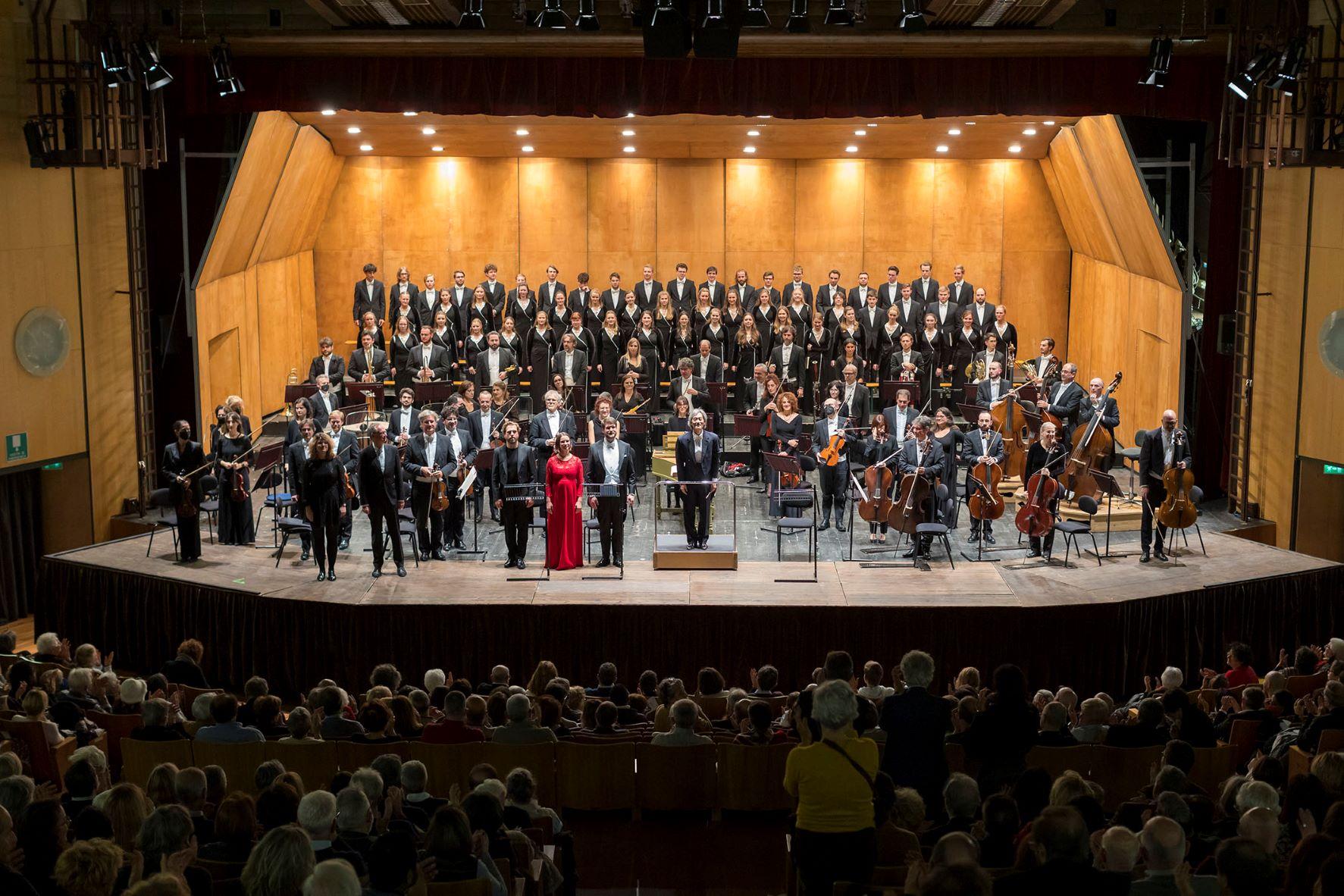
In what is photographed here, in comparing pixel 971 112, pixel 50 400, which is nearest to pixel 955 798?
pixel 971 112

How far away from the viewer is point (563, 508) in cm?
1145

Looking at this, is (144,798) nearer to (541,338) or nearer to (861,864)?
(861,864)

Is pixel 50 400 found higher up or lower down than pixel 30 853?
higher up

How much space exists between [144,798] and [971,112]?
10.5 meters

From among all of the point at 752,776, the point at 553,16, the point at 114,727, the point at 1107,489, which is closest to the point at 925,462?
the point at 1107,489

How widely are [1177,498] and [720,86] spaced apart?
18.3ft

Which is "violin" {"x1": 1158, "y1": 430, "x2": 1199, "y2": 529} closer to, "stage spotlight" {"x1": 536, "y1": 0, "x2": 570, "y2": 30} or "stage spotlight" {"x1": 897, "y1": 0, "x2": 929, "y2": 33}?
"stage spotlight" {"x1": 897, "y1": 0, "x2": 929, "y2": 33}

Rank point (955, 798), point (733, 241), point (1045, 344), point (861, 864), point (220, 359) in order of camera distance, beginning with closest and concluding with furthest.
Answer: point (861, 864)
point (955, 798)
point (1045, 344)
point (220, 359)
point (733, 241)

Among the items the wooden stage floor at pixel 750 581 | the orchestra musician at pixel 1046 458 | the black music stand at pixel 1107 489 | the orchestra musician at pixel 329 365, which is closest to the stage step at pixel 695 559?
the wooden stage floor at pixel 750 581

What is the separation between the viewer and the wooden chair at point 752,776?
7414 millimetres

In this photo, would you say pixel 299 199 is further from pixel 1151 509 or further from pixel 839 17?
pixel 1151 509

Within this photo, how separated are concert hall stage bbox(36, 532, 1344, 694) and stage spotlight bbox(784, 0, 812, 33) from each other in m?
4.33

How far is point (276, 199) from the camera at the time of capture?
53.7 feet

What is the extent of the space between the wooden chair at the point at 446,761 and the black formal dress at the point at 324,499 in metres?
4.32
